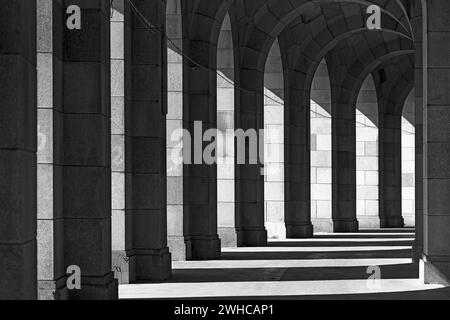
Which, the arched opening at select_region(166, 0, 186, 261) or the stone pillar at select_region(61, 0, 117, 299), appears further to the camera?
the arched opening at select_region(166, 0, 186, 261)

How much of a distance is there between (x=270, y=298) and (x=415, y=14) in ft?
30.7

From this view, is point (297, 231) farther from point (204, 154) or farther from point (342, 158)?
point (204, 154)

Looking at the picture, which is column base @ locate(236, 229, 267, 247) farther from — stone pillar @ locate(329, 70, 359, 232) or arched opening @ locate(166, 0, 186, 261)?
stone pillar @ locate(329, 70, 359, 232)

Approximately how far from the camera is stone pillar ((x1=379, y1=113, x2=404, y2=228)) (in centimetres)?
4094

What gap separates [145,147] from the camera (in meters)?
17.0

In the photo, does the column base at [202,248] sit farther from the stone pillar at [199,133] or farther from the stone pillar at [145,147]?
the stone pillar at [145,147]

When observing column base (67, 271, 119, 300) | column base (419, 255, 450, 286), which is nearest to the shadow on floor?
column base (419, 255, 450, 286)

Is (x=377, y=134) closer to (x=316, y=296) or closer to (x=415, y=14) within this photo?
(x=415, y=14)

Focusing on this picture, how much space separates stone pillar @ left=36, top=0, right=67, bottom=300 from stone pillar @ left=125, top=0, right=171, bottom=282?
4066 millimetres

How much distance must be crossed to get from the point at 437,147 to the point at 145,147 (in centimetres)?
532

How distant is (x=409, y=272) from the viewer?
18781mm

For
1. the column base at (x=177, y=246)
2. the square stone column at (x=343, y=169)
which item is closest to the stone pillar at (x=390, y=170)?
the square stone column at (x=343, y=169)

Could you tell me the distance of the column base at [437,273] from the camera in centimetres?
1611
